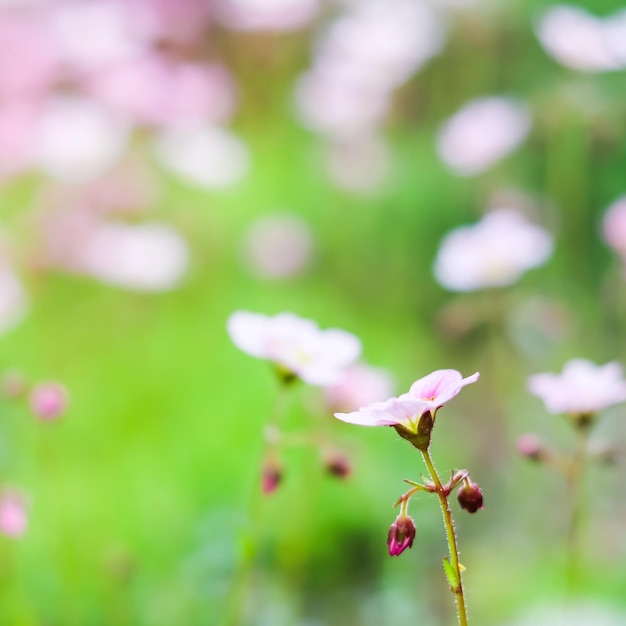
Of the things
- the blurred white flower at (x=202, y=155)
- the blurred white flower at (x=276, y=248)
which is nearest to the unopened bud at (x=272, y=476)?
the blurred white flower at (x=276, y=248)

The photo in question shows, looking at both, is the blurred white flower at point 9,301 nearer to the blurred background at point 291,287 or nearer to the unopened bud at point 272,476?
the blurred background at point 291,287

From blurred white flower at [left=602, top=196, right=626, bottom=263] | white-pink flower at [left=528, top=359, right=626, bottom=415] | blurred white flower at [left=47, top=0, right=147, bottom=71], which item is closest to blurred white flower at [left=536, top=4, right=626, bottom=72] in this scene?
blurred white flower at [left=602, top=196, right=626, bottom=263]

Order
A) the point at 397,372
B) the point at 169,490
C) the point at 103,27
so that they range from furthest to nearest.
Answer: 1. the point at 103,27
2. the point at 397,372
3. the point at 169,490

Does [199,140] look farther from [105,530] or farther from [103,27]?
[105,530]

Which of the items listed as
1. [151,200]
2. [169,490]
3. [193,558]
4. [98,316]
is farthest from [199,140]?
[193,558]

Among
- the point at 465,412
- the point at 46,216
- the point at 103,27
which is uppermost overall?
the point at 103,27

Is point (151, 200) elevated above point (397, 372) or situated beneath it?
elevated above

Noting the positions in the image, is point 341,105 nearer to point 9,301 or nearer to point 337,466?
point 9,301
